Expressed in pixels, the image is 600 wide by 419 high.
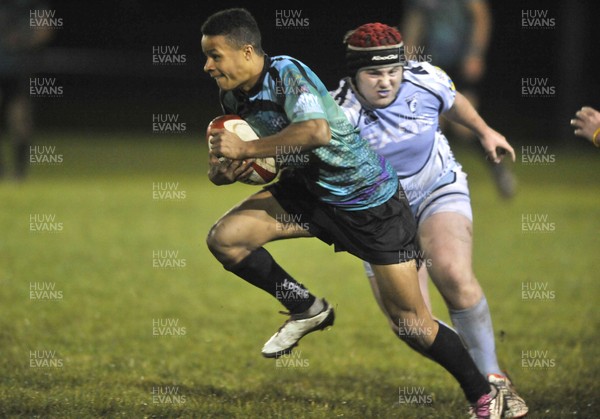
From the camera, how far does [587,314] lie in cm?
727

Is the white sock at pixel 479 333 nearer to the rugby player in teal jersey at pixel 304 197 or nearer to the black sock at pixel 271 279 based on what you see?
the rugby player in teal jersey at pixel 304 197

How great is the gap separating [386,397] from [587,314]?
8.76 feet

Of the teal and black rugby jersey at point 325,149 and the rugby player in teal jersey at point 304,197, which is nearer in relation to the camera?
the rugby player in teal jersey at point 304,197

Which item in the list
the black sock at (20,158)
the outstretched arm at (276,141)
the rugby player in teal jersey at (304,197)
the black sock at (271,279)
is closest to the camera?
the outstretched arm at (276,141)

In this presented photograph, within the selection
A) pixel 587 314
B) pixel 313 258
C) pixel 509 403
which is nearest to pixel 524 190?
pixel 313 258

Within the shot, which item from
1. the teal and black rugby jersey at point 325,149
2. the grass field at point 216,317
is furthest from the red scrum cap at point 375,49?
the grass field at point 216,317

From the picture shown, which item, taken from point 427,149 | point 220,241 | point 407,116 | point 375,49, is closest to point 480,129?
point 427,149

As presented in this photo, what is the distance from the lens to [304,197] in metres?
4.69

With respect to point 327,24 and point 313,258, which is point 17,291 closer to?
point 313,258

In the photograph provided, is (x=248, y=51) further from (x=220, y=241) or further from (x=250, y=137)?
(x=220, y=241)

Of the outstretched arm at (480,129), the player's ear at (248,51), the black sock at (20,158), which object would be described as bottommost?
the black sock at (20,158)

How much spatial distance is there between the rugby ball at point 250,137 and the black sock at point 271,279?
38 cm

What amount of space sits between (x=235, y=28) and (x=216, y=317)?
3287mm

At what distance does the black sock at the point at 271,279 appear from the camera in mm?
4707
